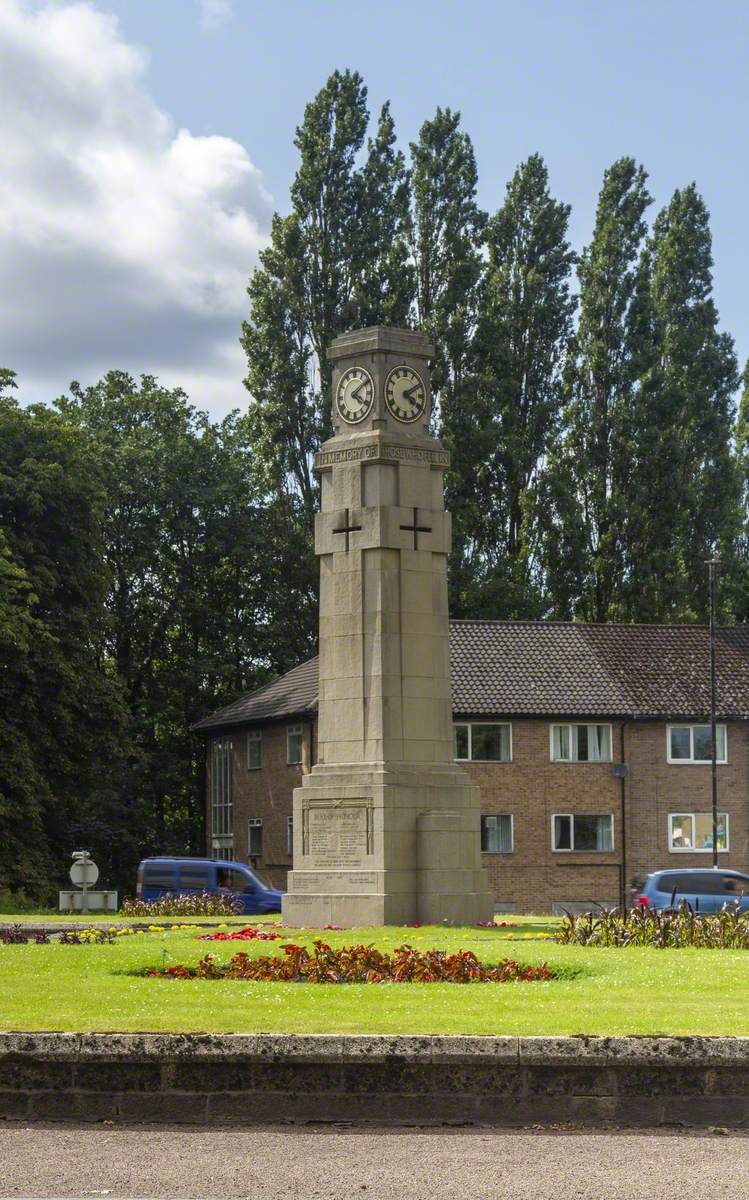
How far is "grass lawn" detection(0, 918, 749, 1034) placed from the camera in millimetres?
11016

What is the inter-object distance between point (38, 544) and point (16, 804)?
9.20 meters

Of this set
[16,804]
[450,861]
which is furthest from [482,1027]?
[16,804]

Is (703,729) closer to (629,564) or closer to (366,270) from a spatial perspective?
(629,564)

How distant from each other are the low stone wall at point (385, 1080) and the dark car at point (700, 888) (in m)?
24.3

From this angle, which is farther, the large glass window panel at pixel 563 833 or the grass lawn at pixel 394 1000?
the large glass window panel at pixel 563 833

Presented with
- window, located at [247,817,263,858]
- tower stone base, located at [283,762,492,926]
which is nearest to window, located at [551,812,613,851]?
window, located at [247,817,263,858]

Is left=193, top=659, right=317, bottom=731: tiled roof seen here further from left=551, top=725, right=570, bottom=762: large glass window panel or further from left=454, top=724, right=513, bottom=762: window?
left=551, top=725, right=570, bottom=762: large glass window panel

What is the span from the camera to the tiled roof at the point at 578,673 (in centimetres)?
5812

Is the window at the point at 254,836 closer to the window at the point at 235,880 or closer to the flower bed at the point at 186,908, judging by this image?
the window at the point at 235,880

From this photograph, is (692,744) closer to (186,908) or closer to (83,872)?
(186,908)

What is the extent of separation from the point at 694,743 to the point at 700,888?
23205 mm

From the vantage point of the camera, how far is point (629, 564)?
63188mm

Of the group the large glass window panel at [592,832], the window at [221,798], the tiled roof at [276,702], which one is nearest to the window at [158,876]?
the tiled roof at [276,702]

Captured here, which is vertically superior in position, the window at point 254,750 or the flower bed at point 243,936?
the window at point 254,750
